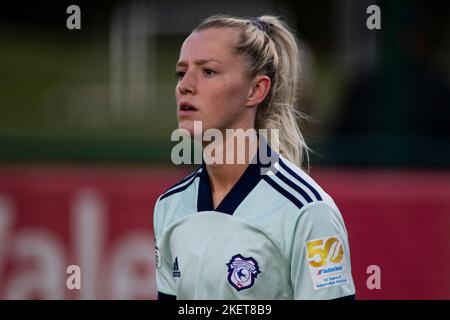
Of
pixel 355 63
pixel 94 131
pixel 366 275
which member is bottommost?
pixel 366 275

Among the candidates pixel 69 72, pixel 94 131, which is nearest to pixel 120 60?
pixel 69 72

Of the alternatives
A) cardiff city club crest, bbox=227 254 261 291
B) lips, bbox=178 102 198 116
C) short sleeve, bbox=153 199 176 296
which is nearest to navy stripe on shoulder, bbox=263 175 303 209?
cardiff city club crest, bbox=227 254 261 291

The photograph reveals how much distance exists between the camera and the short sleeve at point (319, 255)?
3.00m

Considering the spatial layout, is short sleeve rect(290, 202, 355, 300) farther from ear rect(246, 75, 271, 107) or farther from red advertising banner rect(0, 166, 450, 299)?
red advertising banner rect(0, 166, 450, 299)

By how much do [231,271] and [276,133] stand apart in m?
0.58

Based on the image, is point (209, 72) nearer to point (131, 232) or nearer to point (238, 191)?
point (238, 191)

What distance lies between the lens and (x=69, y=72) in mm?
10180

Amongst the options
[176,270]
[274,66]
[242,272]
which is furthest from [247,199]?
[274,66]

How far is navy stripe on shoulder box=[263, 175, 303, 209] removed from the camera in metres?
3.06

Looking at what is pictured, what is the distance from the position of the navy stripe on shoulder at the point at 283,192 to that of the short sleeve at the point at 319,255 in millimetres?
36

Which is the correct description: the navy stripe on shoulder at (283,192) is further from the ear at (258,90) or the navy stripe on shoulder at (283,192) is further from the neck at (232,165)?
the ear at (258,90)

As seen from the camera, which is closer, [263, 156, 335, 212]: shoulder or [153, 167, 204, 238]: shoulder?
[263, 156, 335, 212]: shoulder

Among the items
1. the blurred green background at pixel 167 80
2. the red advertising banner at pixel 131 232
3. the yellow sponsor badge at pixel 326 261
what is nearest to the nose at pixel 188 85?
the yellow sponsor badge at pixel 326 261
